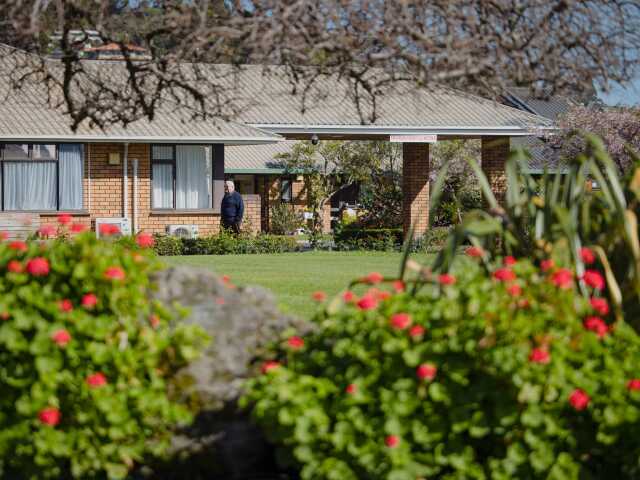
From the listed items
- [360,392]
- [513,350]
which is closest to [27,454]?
[360,392]

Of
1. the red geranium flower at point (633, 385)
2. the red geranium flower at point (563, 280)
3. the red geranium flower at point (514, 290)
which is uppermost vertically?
the red geranium flower at point (563, 280)

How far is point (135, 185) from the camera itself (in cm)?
2528

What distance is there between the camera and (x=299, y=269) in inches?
666

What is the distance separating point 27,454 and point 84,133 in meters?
20.2

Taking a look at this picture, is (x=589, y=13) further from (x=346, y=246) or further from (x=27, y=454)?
(x=346, y=246)

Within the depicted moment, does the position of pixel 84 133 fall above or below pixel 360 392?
above

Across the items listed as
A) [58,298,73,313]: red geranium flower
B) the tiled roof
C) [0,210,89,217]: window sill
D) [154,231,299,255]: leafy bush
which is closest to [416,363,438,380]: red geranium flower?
[58,298,73,313]: red geranium flower

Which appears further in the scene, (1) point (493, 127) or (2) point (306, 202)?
(2) point (306, 202)

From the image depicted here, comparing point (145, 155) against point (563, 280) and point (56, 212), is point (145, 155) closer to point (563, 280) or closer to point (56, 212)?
point (56, 212)

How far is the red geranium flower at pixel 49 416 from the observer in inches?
171

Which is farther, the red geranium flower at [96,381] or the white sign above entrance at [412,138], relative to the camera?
the white sign above entrance at [412,138]

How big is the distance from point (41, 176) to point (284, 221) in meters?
11.8

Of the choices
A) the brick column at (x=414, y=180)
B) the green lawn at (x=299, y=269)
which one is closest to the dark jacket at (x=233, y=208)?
the green lawn at (x=299, y=269)

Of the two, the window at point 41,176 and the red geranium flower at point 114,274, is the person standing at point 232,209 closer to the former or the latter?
the window at point 41,176
